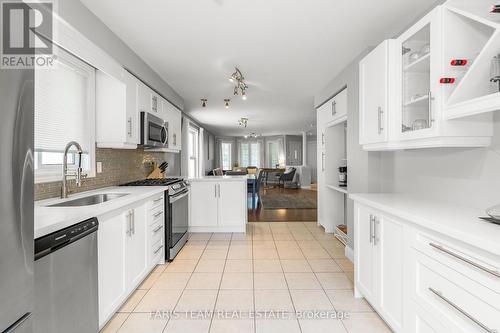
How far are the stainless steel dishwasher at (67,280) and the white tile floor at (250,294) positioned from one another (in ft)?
1.69

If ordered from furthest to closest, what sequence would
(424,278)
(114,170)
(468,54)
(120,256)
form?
1. (114,170)
2. (120,256)
3. (468,54)
4. (424,278)

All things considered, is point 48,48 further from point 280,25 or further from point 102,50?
point 280,25

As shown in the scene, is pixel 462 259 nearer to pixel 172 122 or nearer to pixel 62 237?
pixel 62 237

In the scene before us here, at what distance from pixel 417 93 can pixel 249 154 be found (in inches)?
418

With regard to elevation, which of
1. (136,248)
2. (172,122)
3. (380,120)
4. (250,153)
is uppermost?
(172,122)

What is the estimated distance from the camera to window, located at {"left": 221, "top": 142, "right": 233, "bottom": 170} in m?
12.0

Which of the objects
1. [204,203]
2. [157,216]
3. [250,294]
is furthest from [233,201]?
[250,294]

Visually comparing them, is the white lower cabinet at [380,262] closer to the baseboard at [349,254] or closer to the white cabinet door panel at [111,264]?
the baseboard at [349,254]

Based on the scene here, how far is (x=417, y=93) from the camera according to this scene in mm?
1809

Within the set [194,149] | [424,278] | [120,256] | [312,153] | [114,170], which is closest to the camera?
[424,278]

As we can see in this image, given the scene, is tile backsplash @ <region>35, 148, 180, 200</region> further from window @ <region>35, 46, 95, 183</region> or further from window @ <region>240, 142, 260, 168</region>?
window @ <region>240, 142, 260, 168</region>

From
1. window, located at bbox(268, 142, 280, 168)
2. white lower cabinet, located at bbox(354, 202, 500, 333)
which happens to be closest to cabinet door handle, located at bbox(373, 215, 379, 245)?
white lower cabinet, located at bbox(354, 202, 500, 333)

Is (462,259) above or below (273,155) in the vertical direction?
below

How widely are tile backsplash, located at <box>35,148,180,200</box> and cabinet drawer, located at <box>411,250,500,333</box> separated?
8.41 ft
